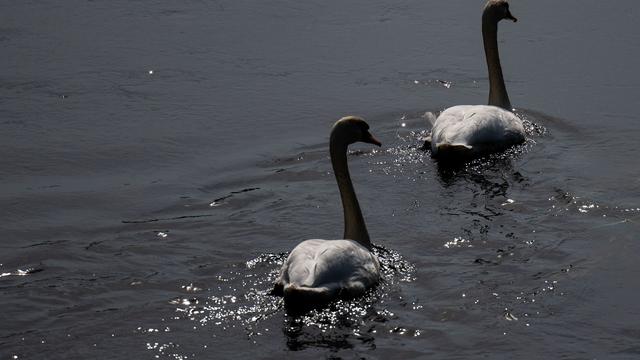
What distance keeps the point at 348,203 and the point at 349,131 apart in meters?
0.70

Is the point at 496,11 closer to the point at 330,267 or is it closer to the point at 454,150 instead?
the point at 454,150

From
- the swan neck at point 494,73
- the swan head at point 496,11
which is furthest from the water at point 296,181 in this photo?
the swan head at point 496,11

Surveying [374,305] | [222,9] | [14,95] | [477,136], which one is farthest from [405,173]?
[222,9]

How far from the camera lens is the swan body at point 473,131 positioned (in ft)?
49.5

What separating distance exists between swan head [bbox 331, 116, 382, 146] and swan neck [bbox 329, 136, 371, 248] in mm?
36

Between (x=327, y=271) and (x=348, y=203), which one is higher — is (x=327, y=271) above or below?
below

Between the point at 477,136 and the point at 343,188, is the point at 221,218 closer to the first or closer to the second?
the point at 343,188

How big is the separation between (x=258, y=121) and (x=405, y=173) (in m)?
2.63

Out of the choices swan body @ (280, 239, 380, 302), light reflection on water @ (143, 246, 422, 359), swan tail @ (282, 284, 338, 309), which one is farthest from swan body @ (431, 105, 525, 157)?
swan tail @ (282, 284, 338, 309)

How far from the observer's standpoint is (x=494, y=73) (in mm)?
16766

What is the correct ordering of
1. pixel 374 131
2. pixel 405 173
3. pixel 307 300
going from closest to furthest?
pixel 307 300
pixel 405 173
pixel 374 131

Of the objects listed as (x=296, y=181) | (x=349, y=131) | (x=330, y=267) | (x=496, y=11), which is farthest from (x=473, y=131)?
(x=330, y=267)

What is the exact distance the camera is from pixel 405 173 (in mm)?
15000

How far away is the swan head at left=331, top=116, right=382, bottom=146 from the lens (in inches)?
486
